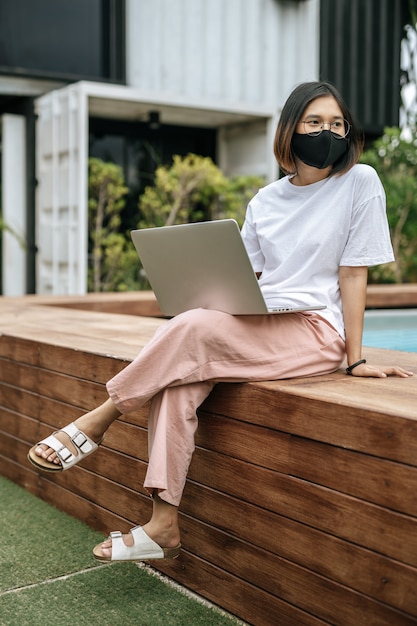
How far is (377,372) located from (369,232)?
36 centimetres

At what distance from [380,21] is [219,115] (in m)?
2.63

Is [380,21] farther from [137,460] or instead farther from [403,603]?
[403,603]

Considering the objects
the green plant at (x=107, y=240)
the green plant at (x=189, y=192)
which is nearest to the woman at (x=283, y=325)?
the green plant at (x=107, y=240)

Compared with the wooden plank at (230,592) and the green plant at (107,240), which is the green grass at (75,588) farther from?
the green plant at (107,240)

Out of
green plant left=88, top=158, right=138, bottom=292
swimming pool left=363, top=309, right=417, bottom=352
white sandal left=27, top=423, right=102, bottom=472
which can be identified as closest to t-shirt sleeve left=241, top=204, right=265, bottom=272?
white sandal left=27, top=423, right=102, bottom=472

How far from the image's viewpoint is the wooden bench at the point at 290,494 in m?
1.54

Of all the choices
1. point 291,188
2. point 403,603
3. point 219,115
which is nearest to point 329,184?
point 291,188

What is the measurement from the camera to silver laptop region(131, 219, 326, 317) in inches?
74.1

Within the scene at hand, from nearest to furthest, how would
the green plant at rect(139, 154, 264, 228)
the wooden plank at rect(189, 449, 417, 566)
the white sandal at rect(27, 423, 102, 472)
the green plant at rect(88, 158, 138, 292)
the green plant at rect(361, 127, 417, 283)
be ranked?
the wooden plank at rect(189, 449, 417, 566) < the white sandal at rect(27, 423, 102, 472) < the green plant at rect(88, 158, 138, 292) < the green plant at rect(139, 154, 264, 228) < the green plant at rect(361, 127, 417, 283)

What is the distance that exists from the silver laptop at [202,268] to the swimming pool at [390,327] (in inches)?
119

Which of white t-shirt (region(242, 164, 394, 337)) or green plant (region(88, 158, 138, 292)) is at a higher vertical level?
green plant (region(88, 158, 138, 292))

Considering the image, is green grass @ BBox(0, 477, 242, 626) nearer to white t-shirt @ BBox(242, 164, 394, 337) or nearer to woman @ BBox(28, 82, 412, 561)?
woman @ BBox(28, 82, 412, 561)

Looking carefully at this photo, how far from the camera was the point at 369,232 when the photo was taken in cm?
204

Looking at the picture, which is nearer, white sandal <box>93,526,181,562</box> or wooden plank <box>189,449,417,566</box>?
wooden plank <box>189,449,417,566</box>
